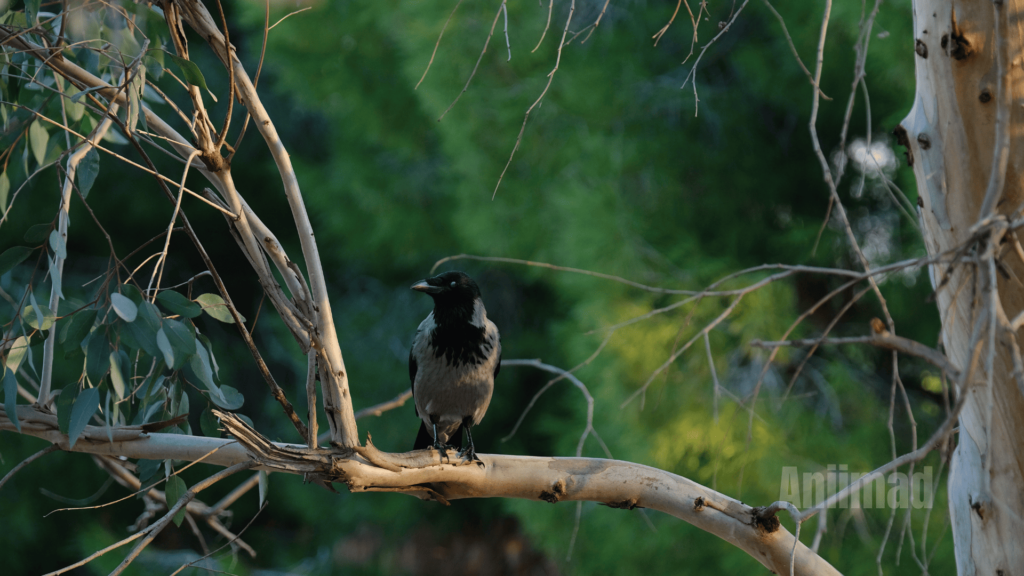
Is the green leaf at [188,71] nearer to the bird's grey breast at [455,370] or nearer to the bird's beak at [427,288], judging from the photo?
the bird's beak at [427,288]

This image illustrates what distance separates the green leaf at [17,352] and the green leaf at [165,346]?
26cm

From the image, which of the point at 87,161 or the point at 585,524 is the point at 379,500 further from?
the point at 87,161

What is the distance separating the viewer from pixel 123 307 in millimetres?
851

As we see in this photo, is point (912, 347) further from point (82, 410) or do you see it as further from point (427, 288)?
point (427, 288)

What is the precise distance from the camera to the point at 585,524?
3348mm

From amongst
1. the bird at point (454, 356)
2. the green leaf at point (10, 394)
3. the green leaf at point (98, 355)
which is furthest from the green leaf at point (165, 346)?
the bird at point (454, 356)

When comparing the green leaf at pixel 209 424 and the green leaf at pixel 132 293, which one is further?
the green leaf at pixel 209 424

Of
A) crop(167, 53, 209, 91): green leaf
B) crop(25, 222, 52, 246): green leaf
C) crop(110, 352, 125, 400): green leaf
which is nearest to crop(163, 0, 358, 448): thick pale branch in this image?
crop(167, 53, 209, 91): green leaf

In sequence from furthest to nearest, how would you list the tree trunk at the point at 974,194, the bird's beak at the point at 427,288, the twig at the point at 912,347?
1. the bird's beak at the point at 427,288
2. the tree trunk at the point at 974,194
3. the twig at the point at 912,347

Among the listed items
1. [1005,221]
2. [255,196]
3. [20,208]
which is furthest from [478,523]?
[1005,221]

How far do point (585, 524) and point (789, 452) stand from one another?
1.19 m

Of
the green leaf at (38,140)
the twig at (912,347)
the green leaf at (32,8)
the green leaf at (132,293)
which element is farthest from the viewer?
the green leaf at (38,140)

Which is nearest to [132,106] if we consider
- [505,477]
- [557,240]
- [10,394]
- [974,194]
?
[10,394]

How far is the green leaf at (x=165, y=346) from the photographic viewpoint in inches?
34.6
